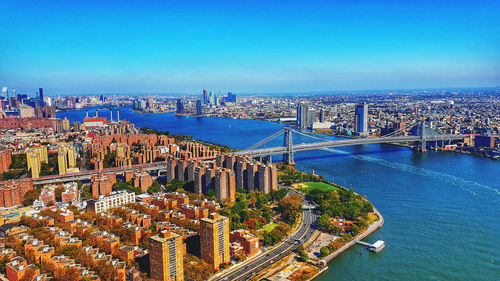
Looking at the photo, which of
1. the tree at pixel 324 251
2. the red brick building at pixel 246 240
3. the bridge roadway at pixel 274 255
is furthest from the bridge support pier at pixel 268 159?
the tree at pixel 324 251

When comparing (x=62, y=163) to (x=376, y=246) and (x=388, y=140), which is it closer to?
(x=376, y=246)

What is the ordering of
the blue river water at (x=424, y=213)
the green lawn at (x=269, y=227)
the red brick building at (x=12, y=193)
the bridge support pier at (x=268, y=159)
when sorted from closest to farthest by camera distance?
the blue river water at (x=424, y=213) < the green lawn at (x=269, y=227) < the red brick building at (x=12, y=193) < the bridge support pier at (x=268, y=159)

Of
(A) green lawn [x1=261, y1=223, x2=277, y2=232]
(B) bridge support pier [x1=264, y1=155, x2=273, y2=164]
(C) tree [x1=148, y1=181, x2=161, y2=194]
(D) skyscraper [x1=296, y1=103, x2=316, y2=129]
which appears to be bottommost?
(A) green lawn [x1=261, y1=223, x2=277, y2=232]

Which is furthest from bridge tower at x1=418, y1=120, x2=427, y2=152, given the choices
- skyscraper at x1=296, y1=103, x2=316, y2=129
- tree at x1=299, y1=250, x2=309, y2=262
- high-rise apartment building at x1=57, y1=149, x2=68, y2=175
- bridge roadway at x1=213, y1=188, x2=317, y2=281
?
high-rise apartment building at x1=57, y1=149, x2=68, y2=175

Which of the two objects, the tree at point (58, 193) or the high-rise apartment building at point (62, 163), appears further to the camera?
the high-rise apartment building at point (62, 163)

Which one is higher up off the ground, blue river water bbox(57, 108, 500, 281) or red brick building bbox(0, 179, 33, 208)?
red brick building bbox(0, 179, 33, 208)

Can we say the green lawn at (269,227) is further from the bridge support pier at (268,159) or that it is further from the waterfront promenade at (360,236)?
the bridge support pier at (268,159)

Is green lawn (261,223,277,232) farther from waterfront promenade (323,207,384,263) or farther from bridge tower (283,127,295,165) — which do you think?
bridge tower (283,127,295,165)
